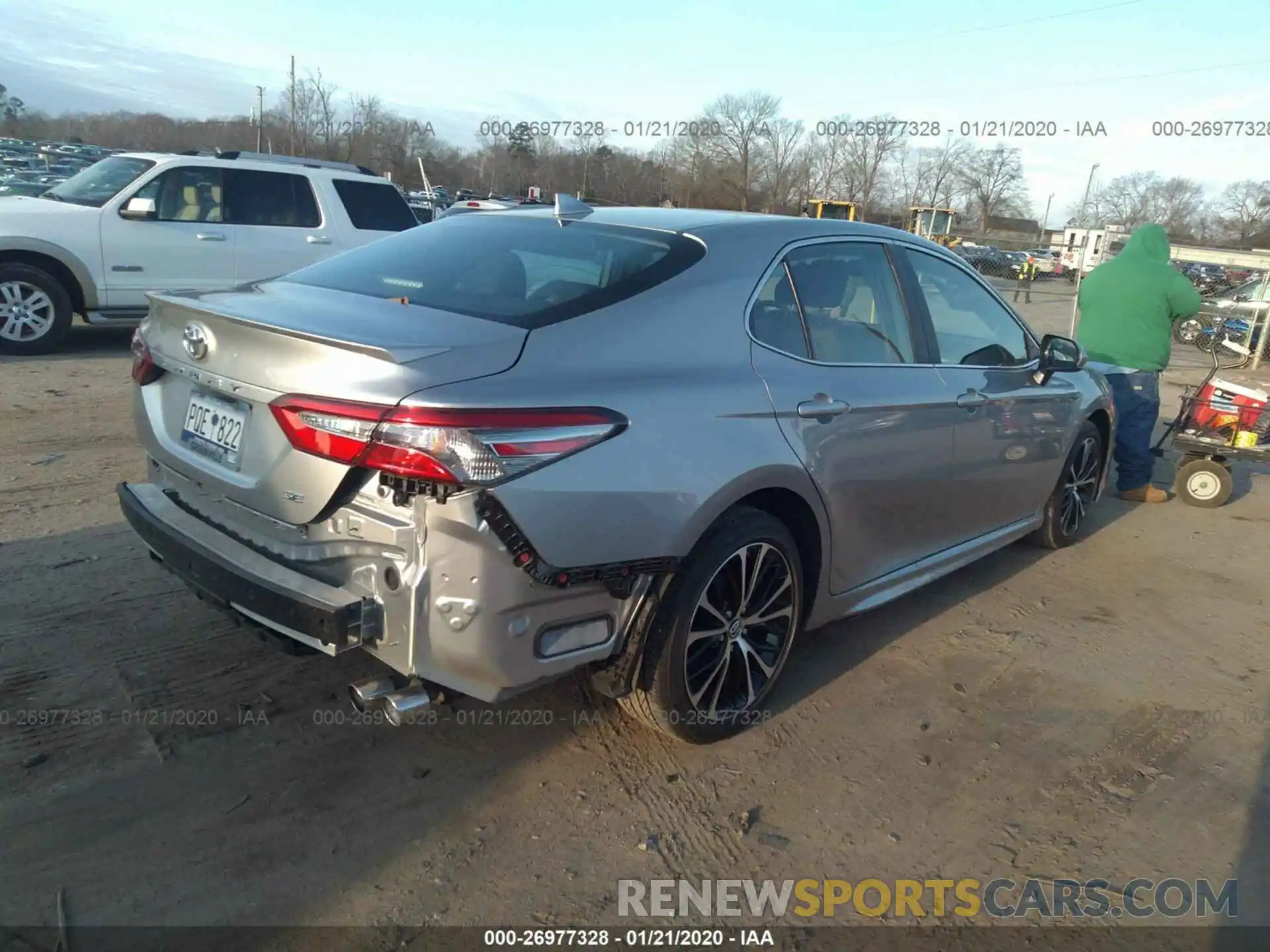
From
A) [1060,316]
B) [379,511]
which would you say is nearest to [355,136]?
[1060,316]

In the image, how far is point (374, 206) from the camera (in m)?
10.4

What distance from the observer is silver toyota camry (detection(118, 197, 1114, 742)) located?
7.97 ft

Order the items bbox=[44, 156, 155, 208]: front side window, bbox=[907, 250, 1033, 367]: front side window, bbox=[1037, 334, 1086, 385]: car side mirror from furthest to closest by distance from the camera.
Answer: bbox=[44, 156, 155, 208]: front side window, bbox=[1037, 334, 1086, 385]: car side mirror, bbox=[907, 250, 1033, 367]: front side window

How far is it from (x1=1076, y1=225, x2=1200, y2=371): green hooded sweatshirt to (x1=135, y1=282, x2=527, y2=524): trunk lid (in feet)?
18.9

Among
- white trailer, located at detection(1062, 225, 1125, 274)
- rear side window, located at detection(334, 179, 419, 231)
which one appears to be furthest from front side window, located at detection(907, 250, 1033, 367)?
rear side window, located at detection(334, 179, 419, 231)

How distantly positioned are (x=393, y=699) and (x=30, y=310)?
26.1 feet

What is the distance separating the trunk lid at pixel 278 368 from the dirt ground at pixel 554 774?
88cm

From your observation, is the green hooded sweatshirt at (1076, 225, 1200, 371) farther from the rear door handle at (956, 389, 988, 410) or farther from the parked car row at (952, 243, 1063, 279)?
the parked car row at (952, 243, 1063, 279)

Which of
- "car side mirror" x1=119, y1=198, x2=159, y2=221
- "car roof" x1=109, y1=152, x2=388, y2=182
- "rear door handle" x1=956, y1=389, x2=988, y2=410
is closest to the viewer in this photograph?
"rear door handle" x1=956, y1=389, x2=988, y2=410

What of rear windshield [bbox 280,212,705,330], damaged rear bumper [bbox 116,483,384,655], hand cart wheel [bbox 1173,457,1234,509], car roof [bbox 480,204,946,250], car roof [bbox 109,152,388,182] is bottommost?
hand cart wheel [bbox 1173,457,1234,509]

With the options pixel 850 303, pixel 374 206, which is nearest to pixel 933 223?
pixel 374 206

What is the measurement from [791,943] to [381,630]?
1361mm

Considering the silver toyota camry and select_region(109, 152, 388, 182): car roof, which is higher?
select_region(109, 152, 388, 182): car roof

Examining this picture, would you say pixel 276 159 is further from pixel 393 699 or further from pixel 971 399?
pixel 393 699
